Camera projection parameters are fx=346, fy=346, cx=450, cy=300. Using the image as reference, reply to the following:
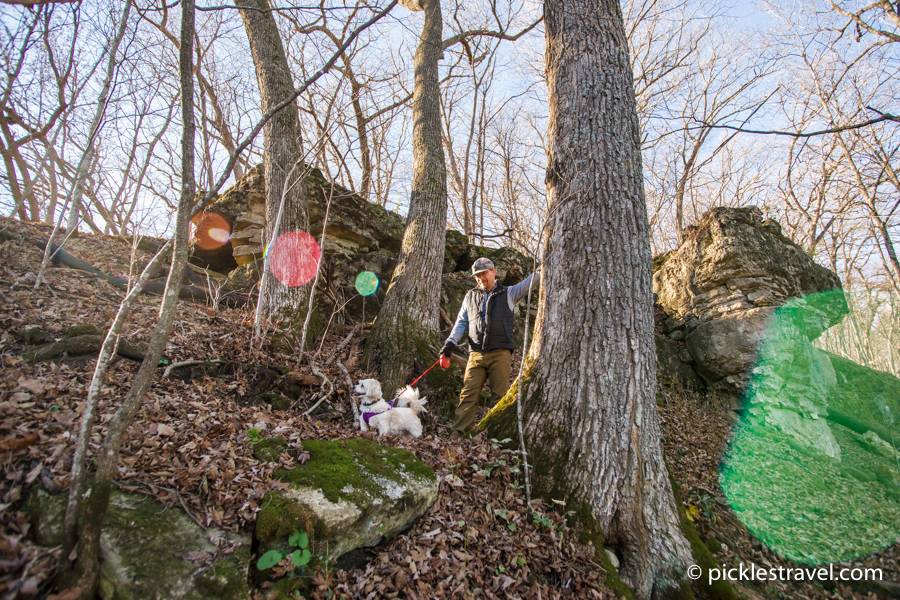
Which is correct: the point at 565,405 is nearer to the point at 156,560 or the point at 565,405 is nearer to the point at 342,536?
the point at 342,536

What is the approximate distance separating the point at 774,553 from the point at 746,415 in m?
3.46

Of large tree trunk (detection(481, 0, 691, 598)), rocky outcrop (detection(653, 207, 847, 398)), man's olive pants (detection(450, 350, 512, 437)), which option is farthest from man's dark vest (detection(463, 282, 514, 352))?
rocky outcrop (detection(653, 207, 847, 398))

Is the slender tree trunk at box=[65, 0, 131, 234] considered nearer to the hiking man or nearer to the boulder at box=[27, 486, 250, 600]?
the boulder at box=[27, 486, 250, 600]

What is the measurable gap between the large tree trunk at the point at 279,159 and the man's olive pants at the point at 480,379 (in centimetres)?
261

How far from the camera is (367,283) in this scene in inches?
272

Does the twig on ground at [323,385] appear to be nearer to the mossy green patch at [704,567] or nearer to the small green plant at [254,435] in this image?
the small green plant at [254,435]

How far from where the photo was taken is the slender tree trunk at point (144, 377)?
1.51 metres

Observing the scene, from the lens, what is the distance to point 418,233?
5.98 metres

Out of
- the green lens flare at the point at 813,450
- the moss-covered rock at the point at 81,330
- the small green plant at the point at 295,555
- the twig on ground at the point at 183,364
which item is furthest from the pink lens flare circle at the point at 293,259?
the green lens flare at the point at 813,450

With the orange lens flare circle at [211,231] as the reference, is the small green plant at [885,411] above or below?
below

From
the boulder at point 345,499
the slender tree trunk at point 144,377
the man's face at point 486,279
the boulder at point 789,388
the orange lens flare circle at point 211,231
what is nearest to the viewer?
the slender tree trunk at point 144,377

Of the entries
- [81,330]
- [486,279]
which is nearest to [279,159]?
[81,330]

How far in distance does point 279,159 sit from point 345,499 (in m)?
5.42

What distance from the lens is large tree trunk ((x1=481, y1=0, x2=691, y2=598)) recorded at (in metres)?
2.86
